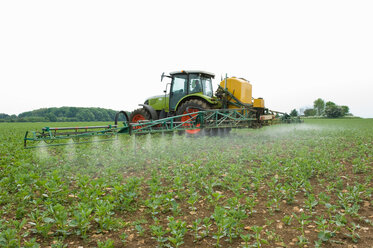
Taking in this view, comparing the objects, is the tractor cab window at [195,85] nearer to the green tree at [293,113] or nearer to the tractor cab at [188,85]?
the tractor cab at [188,85]

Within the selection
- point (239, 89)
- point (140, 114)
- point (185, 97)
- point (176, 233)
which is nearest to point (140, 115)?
point (140, 114)

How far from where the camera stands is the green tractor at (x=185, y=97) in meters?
11.0

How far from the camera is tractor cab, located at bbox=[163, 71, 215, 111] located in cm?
1159

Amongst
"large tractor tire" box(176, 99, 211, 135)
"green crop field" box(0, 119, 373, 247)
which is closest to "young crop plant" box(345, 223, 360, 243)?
"green crop field" box(0, 119, 373, 247)

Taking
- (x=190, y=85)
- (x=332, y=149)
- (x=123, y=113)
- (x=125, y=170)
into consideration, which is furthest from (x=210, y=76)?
(x=125, y=170)

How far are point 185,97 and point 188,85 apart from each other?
62 centimetres

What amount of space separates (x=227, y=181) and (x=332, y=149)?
19.1ft

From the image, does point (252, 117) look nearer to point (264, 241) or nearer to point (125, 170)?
point (125, 170)

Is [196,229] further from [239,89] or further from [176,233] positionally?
[239,89]

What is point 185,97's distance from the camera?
11336mm

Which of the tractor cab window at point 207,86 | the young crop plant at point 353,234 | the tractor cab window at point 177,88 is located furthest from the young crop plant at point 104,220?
the tractor cab window at point 207,86

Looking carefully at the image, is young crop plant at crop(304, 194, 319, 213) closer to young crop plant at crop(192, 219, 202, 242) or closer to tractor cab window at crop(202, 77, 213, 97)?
young crop plant at crop(192, 219, 202, 242)

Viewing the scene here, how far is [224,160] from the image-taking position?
6.84m

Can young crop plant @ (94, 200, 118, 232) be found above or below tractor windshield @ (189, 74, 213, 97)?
below
